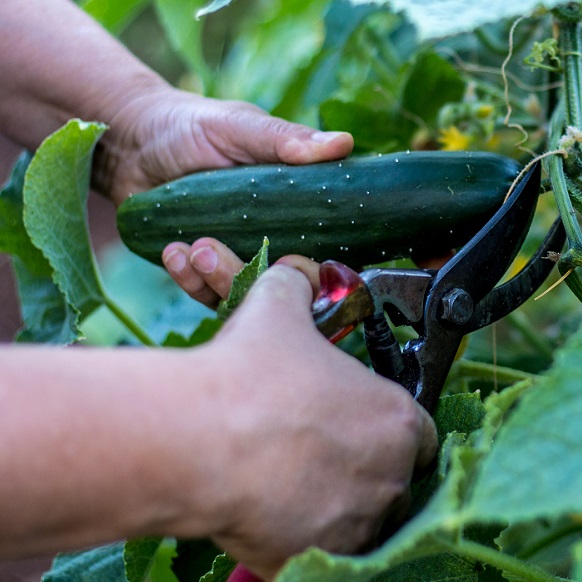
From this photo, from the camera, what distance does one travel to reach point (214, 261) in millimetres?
938

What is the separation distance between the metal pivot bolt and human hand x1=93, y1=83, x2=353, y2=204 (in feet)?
0.82

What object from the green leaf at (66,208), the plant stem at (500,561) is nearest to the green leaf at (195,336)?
the green leaf at (66,208)

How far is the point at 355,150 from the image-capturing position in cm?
122

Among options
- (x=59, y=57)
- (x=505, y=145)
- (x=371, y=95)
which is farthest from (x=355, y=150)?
(x=59, y=57)

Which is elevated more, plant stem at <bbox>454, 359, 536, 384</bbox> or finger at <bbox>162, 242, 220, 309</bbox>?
finger at <bbox>162, 242, 220, 309</bbox>

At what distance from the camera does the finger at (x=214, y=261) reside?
36.9 inches

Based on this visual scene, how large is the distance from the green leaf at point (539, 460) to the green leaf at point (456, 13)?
1.21ft

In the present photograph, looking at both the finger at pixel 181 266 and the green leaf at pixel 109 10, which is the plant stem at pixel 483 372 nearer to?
the finger at pixel 181 266

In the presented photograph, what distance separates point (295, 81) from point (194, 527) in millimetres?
1091

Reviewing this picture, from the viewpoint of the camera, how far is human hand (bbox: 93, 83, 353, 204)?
946 millimetres

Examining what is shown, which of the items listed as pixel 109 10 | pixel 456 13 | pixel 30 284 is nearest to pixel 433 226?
pixel 456 13

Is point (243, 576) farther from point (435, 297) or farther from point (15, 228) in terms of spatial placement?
point (15, 228)

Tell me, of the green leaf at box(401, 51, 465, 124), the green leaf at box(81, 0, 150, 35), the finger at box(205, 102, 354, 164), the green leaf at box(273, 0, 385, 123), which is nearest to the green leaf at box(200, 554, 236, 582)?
the finger at box(205, 102, 354, 164)

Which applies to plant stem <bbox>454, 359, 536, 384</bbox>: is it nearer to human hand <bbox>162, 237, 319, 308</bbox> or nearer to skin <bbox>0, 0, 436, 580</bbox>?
human hand <bbox>162, 237, 319, 308</bbox>
